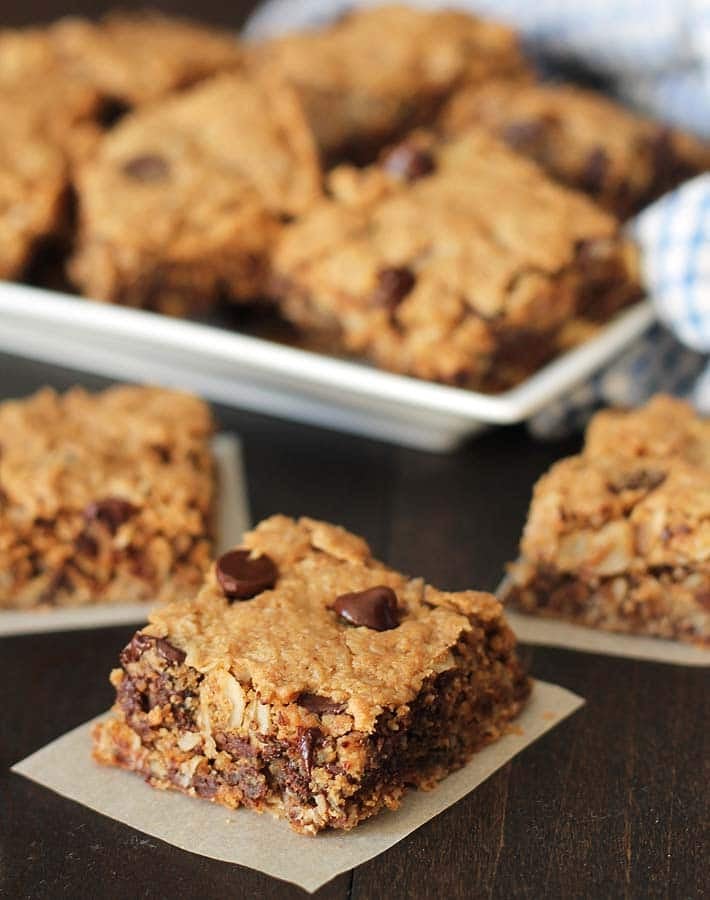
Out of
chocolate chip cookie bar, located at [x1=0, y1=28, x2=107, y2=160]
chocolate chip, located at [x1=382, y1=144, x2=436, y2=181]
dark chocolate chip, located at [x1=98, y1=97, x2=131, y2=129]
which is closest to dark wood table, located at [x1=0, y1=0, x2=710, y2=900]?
chocolate chip, located at [x1=382, y1=144, x2=436, y2=181]

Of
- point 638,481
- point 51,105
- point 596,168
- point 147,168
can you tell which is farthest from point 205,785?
point 51,105

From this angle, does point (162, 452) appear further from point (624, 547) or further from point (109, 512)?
point (624, 547)

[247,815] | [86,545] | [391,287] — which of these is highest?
[391,287]

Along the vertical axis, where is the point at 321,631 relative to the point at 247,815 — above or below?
above

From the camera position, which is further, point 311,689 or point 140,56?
point 140,56

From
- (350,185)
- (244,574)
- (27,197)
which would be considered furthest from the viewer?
(27,197)

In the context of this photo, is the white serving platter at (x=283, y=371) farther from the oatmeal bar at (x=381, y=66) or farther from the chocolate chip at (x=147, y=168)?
the oatmeal bar at (x=381, y=66)

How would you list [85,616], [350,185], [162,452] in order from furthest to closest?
[350,185], [162,452], [85,616]

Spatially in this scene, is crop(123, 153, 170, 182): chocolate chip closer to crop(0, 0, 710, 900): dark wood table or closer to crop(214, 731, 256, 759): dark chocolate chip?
crop(0, 0, 710, 900): dark wood table
